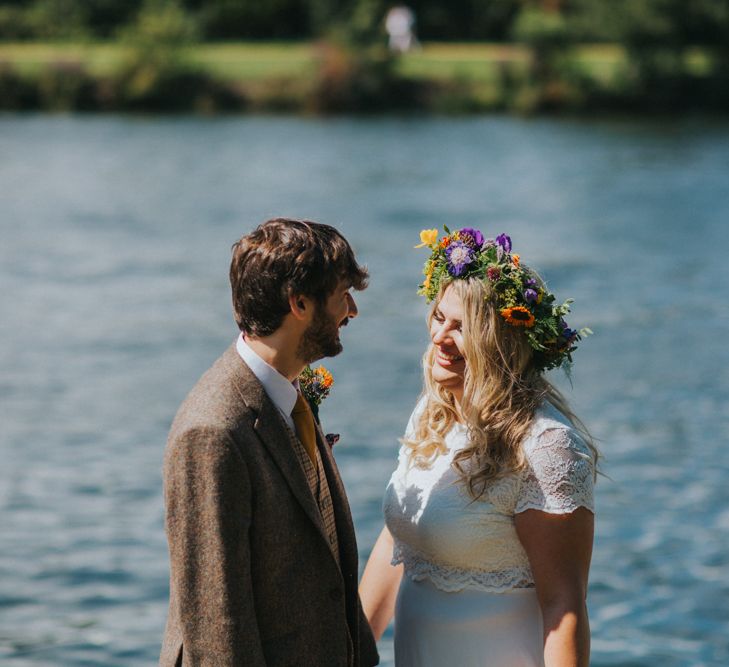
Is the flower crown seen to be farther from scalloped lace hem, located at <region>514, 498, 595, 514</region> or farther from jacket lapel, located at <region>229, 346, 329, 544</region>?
jacket lapel, located at <region>229, 346, 329, 544</region>

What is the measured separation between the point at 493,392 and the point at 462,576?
558 millimetres

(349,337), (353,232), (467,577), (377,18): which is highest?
(377,18)

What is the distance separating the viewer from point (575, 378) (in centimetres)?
1433

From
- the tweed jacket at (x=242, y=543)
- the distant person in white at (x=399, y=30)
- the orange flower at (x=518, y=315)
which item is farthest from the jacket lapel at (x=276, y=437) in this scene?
the distant person in white at (x=399, y=30)

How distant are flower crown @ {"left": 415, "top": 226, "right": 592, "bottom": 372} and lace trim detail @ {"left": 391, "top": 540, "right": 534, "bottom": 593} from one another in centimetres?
63

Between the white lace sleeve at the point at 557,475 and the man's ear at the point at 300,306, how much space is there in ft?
2.65

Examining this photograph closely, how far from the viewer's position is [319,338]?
11.0 feet

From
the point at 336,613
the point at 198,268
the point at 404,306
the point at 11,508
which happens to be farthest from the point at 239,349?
the point at 198,268

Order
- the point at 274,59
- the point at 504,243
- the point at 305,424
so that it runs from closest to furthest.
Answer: the point at 305,424 < the point at 504,243 < the point at 274,59

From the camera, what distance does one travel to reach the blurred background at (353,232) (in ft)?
30.6

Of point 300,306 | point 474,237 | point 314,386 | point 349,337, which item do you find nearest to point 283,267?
point 300,306

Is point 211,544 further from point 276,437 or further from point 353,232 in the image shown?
point 353,232

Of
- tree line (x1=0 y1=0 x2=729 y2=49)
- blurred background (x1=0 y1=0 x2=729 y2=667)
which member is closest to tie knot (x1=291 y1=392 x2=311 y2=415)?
blurred background (x1=0 y1=0 x2=729 y2=667)

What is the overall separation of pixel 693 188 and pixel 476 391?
29.7 metres
